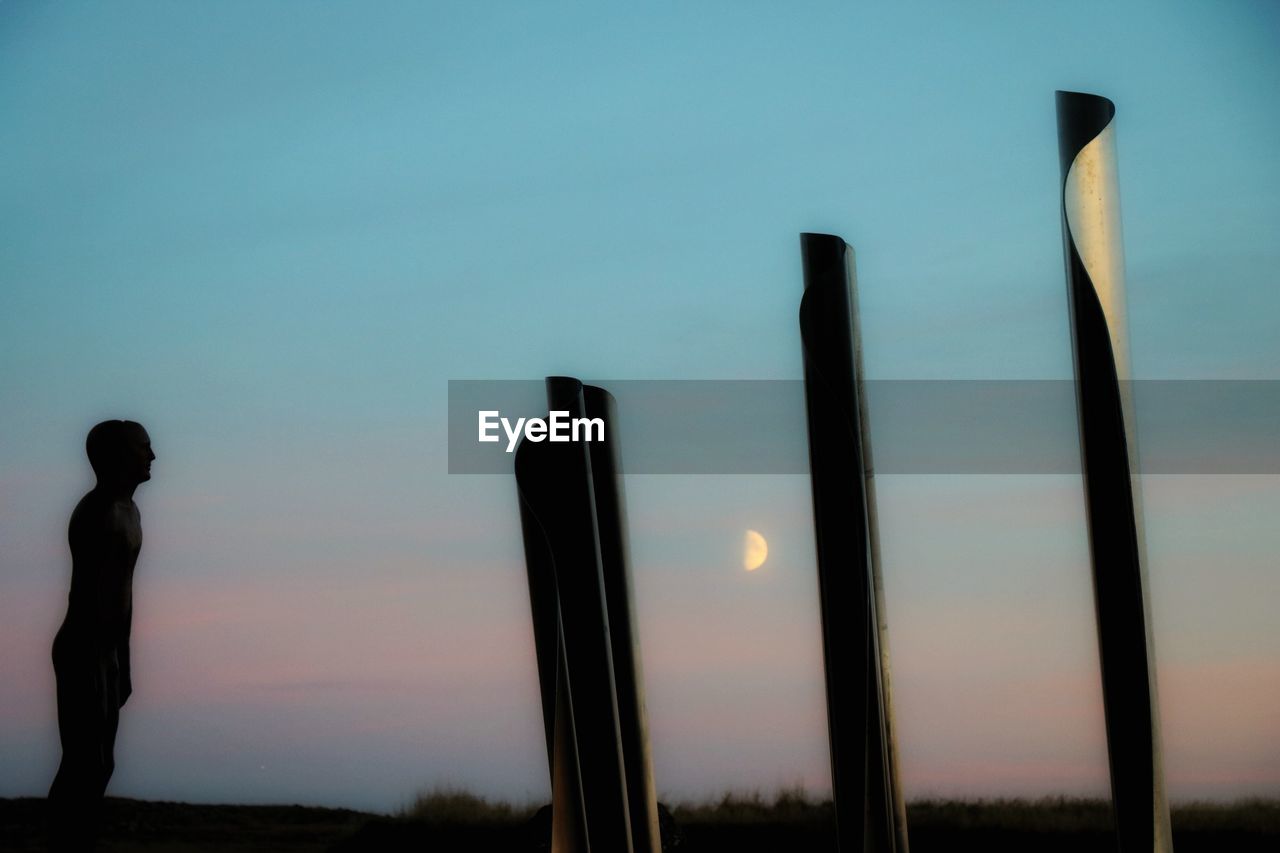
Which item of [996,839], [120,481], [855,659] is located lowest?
[996,839]

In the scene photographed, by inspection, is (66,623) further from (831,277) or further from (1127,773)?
(1127,773)

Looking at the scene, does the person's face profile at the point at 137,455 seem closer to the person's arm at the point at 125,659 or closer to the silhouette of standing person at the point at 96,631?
the silhouette of standing person at the point at 96,631

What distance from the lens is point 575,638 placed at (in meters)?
8.70

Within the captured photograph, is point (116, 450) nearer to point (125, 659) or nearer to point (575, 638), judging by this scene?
point (125, 659)

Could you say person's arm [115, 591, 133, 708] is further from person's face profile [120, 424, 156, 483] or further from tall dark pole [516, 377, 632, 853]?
tall dark pole [516, 377, 632, 853]

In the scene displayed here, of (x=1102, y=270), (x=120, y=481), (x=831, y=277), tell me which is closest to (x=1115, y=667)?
(x=1102, y=270)

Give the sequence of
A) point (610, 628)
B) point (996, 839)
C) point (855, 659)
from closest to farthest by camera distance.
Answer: point (855, 659) < point (610, 628) < point (996, 839)

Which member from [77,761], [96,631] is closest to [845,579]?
[96,631]

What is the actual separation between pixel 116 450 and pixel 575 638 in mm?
2980

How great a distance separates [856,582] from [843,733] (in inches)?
35.1

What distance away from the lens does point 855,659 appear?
27.0 ft

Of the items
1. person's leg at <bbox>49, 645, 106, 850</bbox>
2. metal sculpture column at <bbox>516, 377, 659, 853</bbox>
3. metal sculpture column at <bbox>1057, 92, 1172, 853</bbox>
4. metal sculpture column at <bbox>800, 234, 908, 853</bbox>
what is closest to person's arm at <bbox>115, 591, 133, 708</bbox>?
person's leg at <bbox>49, 645, 106, 850</bbox>

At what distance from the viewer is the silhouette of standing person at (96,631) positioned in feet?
26.9

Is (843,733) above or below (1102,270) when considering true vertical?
below
